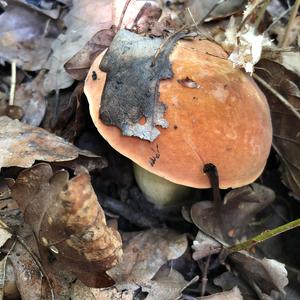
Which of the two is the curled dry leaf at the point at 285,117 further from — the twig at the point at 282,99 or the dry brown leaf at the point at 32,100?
the dry brown leaf at the point at 32,100

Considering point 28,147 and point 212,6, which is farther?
point 212,6

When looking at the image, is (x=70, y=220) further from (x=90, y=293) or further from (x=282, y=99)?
(x=282, y=99)

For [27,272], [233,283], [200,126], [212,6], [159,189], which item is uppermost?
[212,6]

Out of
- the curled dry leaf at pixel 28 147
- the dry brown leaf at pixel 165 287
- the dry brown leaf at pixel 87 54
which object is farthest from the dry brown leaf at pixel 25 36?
the dry brown leaf at pixel 165 287

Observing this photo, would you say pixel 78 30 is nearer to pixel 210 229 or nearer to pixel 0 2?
pixel 0 2

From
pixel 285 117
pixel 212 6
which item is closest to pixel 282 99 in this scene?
pixel 285 117

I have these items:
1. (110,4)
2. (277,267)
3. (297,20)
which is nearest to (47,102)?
(110,4)
